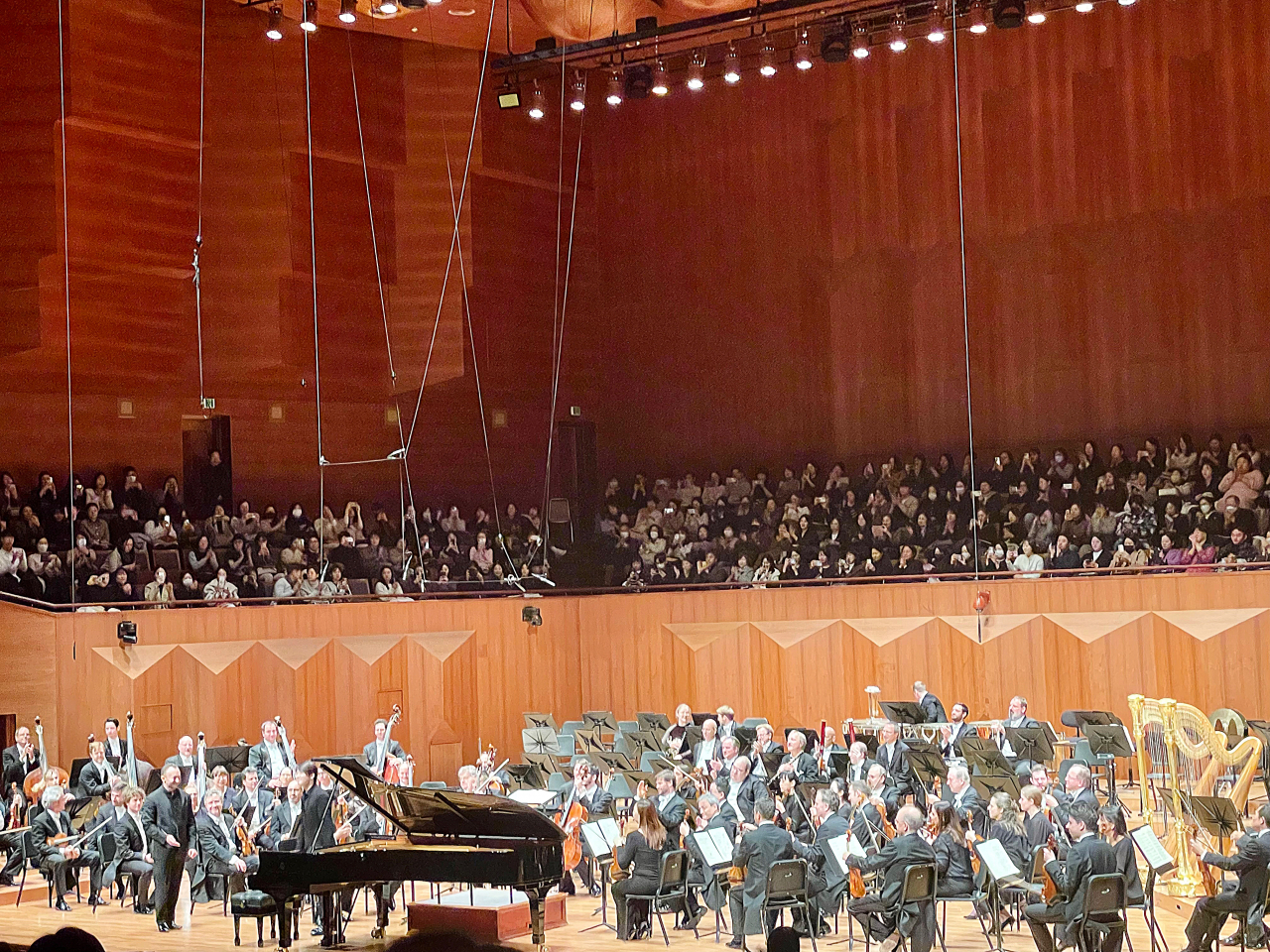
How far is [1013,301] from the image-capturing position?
18844 mm

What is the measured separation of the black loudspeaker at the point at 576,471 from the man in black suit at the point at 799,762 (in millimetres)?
8661

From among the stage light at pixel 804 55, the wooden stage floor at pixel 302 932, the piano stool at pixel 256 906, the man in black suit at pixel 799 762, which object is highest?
the stage light at pixel 804 55

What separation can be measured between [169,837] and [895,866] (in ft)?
17.3

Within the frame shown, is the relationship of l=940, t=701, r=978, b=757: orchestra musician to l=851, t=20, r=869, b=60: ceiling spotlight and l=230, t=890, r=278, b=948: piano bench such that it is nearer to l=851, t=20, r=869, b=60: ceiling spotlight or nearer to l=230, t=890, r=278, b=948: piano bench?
l=230, t=890, r=278, b=948: piano bench

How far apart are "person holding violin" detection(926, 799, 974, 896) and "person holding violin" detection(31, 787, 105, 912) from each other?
20.2 feet

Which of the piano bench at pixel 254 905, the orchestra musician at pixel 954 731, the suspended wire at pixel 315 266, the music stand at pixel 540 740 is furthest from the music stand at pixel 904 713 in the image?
the suspended wire at pixel 315 266

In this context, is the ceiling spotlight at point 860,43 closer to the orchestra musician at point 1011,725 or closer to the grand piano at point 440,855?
the orchestra musician at point 1011,725

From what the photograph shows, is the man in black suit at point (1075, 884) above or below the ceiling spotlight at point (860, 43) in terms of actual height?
below

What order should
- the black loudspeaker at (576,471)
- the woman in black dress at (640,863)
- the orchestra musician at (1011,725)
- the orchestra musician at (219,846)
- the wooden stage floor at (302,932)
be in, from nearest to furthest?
1. the wooden stage floor at (302,932)
2. the woman in black dress at (640,863)
3. the orchestra musician at (219,846)
4. the orchestra musician at (1011,725)
5. the black loudspeaker at (576,471)

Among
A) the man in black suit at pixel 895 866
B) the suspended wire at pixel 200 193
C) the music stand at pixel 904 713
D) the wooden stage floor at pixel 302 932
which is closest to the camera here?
the man in black suit at pixel 895 866

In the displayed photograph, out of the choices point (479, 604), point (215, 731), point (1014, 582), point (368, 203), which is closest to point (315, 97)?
point (368, 203)

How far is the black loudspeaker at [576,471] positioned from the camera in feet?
66.9

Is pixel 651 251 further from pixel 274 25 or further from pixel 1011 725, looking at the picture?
pixel 1011 725

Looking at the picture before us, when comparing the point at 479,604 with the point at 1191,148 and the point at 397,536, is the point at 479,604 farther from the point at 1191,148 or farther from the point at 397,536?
the point at 1191,148
